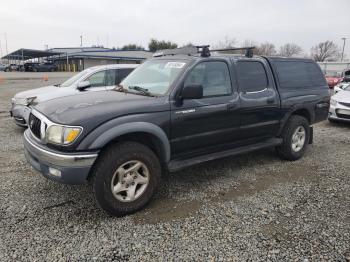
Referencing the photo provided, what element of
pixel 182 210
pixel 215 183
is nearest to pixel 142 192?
pixel 182 210

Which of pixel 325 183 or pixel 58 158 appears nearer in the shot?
pixel 58 158

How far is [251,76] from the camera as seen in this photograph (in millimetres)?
4660

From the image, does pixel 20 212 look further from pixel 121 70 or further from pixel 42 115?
pixel 121 70

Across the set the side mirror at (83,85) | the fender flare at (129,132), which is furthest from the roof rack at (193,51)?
the side mirror at (83,85)

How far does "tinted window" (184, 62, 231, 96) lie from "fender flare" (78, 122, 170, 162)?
30.7 inches

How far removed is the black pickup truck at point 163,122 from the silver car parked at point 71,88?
303cm

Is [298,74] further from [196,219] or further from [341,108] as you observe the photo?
[341,108]

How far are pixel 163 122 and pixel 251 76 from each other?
72.2 inches

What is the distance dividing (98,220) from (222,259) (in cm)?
141

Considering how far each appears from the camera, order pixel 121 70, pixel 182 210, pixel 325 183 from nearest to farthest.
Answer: pixel 182 210 < pixel 325 183 < pixel 121 70

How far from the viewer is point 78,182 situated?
10.3 ft

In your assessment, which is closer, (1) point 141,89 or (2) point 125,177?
(2) point 125,177

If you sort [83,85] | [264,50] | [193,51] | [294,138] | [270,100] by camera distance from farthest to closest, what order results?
[264,50], [83,85], [294,138], [270,100], [193,51]

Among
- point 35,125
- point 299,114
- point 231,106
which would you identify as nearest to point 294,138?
point 299,114
